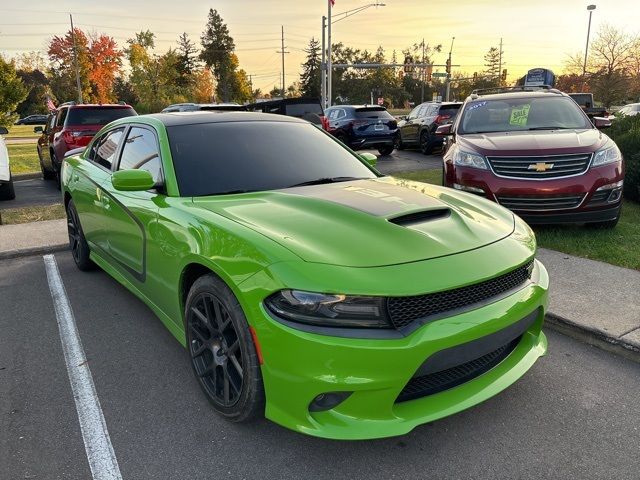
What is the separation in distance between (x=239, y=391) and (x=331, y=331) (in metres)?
0.70

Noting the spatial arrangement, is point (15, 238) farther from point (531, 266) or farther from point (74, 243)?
point (531, 266)

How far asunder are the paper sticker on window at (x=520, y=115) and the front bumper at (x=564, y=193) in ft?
Answer: 4.90

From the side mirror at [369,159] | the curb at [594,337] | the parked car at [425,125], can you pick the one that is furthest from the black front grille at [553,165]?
the parked car at [425,125]

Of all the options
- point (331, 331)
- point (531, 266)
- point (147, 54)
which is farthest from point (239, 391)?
point (147, 54)

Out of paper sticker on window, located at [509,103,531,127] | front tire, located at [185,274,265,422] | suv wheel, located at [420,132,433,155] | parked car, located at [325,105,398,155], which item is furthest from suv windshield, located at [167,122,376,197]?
suv wheel, located at [420,132,433,155]

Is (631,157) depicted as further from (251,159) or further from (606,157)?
(251,159)

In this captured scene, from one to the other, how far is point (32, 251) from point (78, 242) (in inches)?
50.0

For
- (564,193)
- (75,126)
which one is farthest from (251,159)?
(75,126)

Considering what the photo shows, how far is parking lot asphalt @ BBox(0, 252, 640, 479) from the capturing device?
93.4 inches

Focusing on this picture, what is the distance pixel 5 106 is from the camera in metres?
21.4

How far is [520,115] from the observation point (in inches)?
272

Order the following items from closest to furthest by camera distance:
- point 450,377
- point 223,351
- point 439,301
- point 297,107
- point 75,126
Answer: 1. point 439,301
2. point 450,377
3. point 223,351
4. point 75,126
5. point 297,107

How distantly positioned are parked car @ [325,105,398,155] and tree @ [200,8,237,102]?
72222mm

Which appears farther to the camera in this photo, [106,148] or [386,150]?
[386,150]
